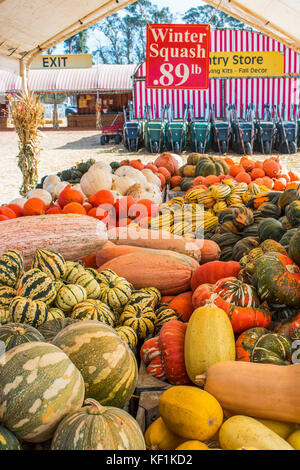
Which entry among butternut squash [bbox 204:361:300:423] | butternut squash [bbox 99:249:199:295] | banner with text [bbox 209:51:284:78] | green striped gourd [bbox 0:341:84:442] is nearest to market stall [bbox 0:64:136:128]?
banner with text [bbox 209:51:284:78]

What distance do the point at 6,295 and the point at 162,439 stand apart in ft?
4.09

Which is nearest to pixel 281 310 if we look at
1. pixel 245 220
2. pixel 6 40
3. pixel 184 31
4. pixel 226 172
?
pixel 245 220

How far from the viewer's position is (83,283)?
270cm

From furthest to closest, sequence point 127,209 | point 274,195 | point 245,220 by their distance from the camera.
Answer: point 127,209 → point 274,195 → point 245,220

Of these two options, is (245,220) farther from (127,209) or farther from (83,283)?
(83,283)

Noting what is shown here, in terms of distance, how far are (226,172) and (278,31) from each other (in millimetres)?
2720

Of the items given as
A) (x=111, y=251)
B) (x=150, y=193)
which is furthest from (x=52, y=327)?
(x=150, y=193)

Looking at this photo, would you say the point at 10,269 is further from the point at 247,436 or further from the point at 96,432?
the point at 247,436

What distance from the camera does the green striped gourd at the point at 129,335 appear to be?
2.47 m

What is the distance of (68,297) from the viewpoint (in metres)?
2.48

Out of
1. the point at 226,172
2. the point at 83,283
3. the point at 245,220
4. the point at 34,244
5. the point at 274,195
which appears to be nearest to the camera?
the point at 83,283

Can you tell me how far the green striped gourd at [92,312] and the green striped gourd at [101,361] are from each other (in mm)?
628

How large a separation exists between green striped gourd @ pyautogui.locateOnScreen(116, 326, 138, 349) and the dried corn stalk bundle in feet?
20.8

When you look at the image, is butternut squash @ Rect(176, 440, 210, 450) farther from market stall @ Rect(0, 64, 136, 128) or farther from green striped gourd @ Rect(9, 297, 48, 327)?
market stall @ Rect(0, 64, 136, 128)
